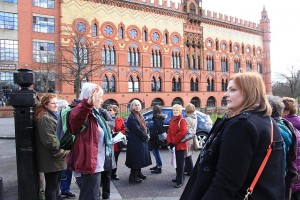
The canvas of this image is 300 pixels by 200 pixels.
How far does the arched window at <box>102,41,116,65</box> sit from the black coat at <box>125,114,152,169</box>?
26779 millimetres

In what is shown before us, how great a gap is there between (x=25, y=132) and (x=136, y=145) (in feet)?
9.76

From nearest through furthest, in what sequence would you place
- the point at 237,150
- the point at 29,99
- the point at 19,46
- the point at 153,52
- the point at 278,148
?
the point at 237,150 → the point at 278,148 → the point at 29,99 → the point at 19,46 → the point at 153,52

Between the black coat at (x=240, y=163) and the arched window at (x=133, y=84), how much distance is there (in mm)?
32727

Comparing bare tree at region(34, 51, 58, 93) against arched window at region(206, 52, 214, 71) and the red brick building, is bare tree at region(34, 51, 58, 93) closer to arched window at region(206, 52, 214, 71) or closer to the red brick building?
the red brick building

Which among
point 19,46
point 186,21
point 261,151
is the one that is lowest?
point 261,151

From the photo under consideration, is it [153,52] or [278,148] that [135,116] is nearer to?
[278,148]

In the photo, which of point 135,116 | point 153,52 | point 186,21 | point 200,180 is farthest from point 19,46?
point 200,180

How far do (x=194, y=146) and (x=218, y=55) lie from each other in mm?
38815

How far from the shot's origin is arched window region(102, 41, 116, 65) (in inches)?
1293

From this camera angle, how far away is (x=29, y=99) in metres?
4.21

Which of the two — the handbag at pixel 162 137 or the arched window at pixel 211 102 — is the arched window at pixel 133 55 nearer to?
the arched window at pixel 211 102

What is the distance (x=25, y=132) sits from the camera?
421cm

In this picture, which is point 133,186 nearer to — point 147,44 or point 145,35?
point 147,44

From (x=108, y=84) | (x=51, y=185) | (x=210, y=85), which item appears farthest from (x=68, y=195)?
(x=210, y=85)
